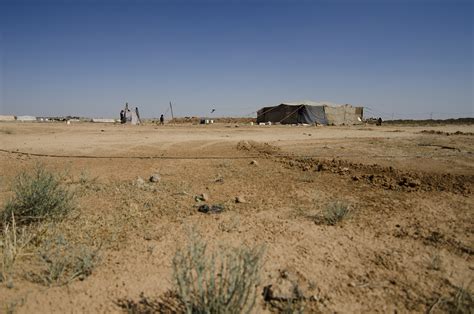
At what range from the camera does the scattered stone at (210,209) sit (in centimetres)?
373

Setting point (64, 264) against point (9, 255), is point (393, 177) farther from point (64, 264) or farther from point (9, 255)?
point (9, 255)

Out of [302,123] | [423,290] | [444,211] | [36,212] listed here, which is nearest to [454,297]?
[423,290]

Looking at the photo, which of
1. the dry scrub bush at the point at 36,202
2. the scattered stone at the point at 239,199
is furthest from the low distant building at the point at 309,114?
the dry scrub bush at the point at 36,202

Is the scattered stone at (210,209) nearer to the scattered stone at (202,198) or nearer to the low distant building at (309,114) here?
the scattered stone at (202,198)

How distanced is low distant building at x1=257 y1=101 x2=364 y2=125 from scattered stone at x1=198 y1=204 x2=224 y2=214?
26096 millimetres

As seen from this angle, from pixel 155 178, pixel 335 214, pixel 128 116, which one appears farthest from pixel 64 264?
pixel 128 116

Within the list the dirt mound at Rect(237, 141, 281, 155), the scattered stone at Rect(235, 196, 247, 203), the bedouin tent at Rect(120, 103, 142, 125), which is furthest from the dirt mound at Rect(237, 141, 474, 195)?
the bedouin tent at Rect(120, 103, 142, 125)

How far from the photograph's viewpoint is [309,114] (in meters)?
29.1

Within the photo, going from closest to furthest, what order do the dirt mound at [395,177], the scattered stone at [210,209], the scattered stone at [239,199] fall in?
the scattered stone at [210,209] < the scattered stone at [239,199] < the dirt mound at [395,177]

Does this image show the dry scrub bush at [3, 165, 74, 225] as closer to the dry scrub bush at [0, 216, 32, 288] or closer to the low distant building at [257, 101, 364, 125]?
the dry scrub bush at [0, 216, 32, 288]

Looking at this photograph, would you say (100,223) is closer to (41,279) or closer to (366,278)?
(41,279)

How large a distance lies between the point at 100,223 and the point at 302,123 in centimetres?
2698

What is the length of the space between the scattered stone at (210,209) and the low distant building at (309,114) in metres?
26.1

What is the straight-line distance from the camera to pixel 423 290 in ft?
7.52
